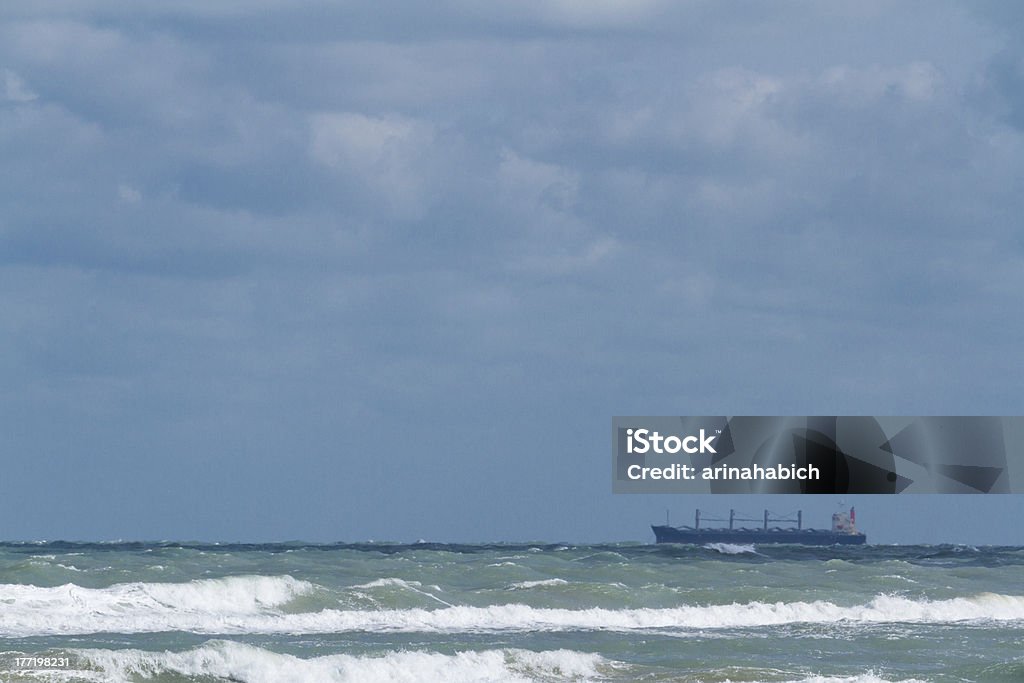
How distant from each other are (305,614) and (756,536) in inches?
3922

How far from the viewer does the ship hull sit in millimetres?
127250

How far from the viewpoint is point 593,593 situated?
38875mm

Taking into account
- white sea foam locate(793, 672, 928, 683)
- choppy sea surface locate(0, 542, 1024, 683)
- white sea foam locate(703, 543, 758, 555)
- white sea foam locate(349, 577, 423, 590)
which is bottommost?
white sea foam locate(793, 672, 928, 683)

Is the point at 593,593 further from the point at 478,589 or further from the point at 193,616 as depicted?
the point at 193,616

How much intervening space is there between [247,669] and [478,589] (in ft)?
54.3

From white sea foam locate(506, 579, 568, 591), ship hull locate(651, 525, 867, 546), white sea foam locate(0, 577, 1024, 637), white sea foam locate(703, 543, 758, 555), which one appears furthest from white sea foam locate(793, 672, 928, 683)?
ship hull locate(651, 525, 867, 546)

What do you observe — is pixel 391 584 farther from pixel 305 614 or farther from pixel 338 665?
pixel 338 665

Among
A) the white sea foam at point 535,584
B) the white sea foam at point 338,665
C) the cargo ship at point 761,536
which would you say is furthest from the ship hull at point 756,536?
the white sea foam at point 338,665

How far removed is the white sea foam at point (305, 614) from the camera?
32094 millimetres

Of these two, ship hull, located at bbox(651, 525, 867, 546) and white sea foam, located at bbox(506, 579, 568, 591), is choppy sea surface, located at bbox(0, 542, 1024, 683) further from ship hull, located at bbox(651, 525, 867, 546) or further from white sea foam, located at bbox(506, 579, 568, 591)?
ship hull, located at bbox(651, 525, 867, 546)

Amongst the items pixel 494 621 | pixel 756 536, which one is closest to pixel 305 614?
pixel 494 621

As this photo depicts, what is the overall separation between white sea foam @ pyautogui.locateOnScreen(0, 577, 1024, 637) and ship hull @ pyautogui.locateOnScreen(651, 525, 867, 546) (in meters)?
87.6

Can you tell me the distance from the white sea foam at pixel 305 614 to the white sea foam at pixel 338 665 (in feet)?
22.7

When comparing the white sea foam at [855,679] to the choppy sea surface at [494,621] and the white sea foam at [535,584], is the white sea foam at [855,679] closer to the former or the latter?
the choppy sea surface at [494,621]
